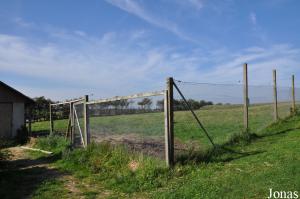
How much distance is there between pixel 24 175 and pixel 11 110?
13.0 meters

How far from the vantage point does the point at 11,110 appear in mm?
21562

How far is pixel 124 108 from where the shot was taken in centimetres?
1157

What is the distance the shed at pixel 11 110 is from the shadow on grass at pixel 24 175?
374 inches

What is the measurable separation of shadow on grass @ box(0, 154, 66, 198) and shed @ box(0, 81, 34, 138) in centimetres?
949

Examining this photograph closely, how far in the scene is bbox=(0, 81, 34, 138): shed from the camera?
21.2m

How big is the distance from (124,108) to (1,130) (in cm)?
1233

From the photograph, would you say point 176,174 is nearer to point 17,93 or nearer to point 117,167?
point 117,167

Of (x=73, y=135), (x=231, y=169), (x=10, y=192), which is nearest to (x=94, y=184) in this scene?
(x=10, y=192)

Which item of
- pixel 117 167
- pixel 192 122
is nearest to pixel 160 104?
A: pixel 117 167

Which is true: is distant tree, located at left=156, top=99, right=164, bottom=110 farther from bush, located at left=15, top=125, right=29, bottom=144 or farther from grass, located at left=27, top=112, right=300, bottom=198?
bush, located at left=15, top=125, right=29, bottom=144

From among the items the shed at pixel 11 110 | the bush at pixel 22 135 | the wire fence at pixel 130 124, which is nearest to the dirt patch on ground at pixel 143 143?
the wire fence at pixel 130 124

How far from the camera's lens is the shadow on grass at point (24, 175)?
25.8 feet

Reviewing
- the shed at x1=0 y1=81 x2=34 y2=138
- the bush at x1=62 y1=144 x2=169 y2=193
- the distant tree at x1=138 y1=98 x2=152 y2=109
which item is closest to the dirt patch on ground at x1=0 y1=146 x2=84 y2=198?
the bush at x1=62 y1=144 x2=169 y2=193

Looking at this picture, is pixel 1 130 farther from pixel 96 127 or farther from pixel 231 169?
pixel 231 169
